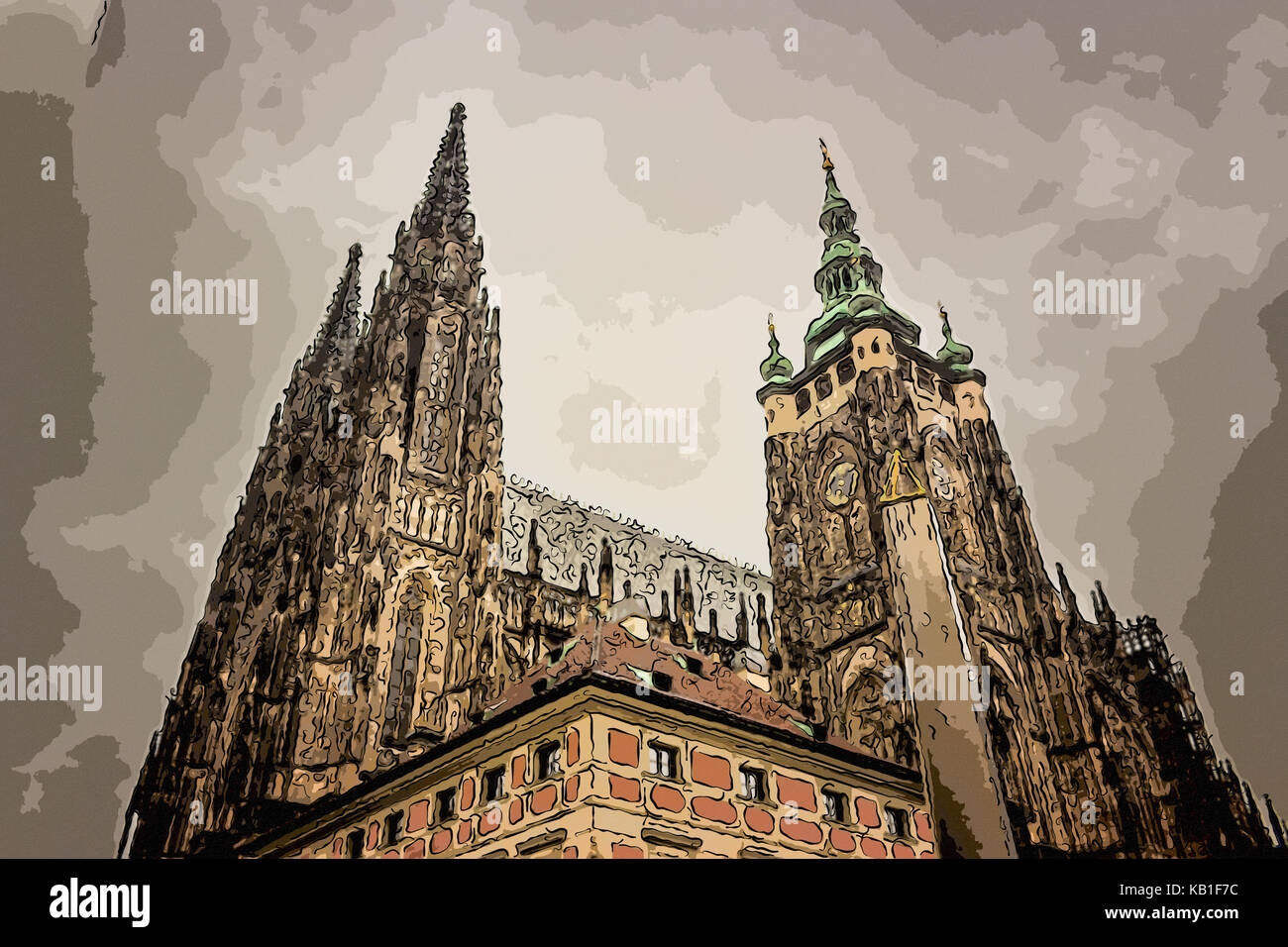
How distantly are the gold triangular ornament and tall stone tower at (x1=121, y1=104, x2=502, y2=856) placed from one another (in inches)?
396

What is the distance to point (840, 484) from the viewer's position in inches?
1321

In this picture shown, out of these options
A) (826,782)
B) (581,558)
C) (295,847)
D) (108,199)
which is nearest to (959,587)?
(581,558)

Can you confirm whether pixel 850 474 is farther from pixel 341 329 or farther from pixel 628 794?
pixel 628 794

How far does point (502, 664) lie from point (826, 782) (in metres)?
10.7

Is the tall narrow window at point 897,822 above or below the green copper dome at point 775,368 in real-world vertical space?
below

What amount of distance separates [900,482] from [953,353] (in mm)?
13686

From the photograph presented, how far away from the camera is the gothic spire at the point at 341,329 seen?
36094 millimetres

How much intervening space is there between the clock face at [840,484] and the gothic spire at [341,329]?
18.2 m

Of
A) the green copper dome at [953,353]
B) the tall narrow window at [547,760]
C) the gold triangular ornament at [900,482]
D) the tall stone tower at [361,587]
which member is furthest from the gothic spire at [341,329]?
the tall narrow window at [547,760]

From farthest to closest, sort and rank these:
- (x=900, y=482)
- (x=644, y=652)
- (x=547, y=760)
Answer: (x=900, y=482), (x=644, y=652), (x=547, y=760)

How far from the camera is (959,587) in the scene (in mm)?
28984

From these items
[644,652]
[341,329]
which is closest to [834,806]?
[644,652]

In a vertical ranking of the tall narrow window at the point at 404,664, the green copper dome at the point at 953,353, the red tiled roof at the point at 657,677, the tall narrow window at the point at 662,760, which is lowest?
the tall narrow window at the point at 662,760

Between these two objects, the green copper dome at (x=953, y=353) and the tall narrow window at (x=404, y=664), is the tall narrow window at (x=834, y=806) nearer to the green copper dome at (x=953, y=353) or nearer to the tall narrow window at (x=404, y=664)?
the tall narrow window at (x=404, y=664)
